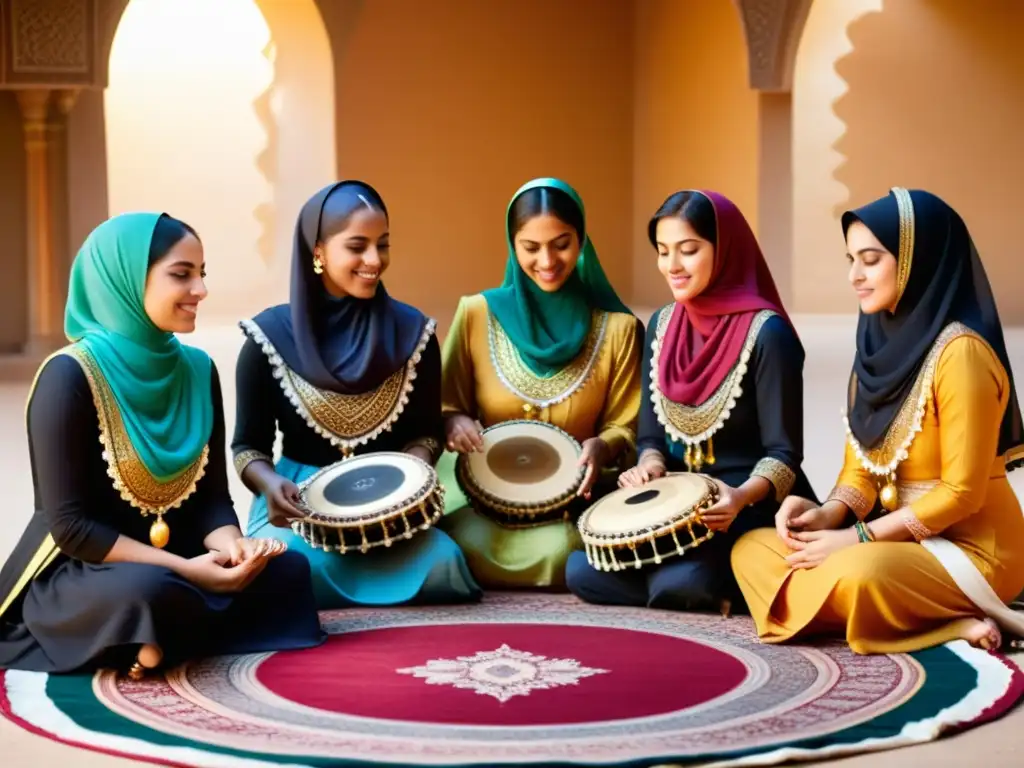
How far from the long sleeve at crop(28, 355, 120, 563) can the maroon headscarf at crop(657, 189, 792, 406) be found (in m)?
1.59

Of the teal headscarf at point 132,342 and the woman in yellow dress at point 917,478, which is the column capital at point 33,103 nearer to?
the teal headscarf at point 132,342

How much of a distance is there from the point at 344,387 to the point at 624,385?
83 centimetres

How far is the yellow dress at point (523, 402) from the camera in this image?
4516 millimetres

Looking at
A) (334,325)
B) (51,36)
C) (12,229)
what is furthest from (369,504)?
(12,229)

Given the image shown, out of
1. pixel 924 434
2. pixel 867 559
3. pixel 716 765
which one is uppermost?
pixel 924 434

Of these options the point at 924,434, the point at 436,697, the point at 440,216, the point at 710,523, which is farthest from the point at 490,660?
the point at 440,216

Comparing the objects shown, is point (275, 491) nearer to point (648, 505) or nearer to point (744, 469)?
point (648, 505)

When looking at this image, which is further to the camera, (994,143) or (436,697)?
(994,143)

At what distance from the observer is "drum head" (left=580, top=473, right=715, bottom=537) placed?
13.2 ft

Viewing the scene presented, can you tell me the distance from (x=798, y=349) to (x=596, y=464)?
645 millimetres

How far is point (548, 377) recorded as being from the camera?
4.70m

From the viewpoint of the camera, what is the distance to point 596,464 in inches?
176

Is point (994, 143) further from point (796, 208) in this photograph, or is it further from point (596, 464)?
point (596, 464)

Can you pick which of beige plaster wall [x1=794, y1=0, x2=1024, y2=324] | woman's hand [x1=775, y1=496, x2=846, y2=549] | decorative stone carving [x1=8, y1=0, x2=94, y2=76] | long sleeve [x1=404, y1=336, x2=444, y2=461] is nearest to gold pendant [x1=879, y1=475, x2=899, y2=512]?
woman's hand [x1=775, y1=496, x2=846, y2=549]
